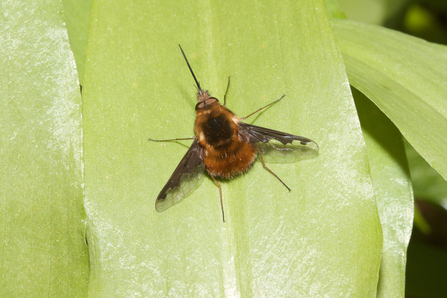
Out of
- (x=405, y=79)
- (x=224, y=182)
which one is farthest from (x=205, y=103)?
(x=405, y=79)

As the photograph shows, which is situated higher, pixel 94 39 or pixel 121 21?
pixel 121 21

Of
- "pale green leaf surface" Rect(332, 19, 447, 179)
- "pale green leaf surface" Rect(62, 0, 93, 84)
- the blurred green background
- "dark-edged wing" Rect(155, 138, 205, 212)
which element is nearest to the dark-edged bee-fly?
"dark-edged wing" Rect(155, 138, 205, 212)

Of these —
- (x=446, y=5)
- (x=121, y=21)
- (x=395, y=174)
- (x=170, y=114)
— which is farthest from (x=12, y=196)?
(x=446, y=5)

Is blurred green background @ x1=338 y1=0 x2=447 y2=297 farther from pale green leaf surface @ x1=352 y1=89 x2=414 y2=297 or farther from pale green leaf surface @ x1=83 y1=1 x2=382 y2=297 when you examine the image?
pale green leaf surface @ x1=83 y1=1 x2=382 y2=297

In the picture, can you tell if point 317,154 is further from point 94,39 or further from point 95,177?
point 94,39

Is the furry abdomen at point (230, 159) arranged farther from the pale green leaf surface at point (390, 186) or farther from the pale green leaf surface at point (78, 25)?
the pale green leaf surface at point (78, 25)

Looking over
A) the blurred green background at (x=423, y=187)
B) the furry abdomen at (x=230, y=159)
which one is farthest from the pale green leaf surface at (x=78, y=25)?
the blurred green background at (x=423, y=187)
